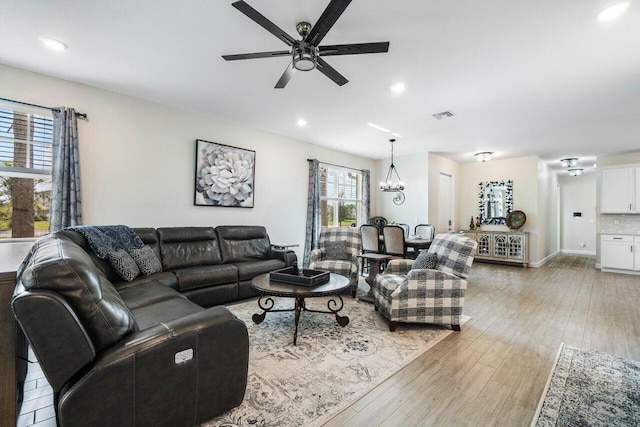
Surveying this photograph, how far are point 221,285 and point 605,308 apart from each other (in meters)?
4.85

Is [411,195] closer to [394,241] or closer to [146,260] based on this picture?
[394,241]

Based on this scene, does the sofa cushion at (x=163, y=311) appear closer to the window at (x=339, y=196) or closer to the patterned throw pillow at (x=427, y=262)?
the patterned throw pillow at (x=427, y=262)

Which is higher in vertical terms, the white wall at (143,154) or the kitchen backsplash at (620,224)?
the white wall at (143,154)

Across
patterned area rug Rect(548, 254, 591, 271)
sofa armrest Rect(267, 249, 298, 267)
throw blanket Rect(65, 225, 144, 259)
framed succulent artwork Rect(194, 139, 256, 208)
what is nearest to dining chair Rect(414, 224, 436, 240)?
sofa armrest Rect(267, 249, 298, 267)

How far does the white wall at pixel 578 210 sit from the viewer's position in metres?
8.62

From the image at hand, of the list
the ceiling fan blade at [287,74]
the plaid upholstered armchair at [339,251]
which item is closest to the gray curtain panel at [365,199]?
the plaid upholstered armchair at [339,251]

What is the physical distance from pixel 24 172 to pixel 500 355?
507 centimetres

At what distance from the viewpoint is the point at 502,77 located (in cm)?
296

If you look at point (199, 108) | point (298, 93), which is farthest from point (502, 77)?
point (199, 108)

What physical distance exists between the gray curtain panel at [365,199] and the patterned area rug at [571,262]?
451 cm

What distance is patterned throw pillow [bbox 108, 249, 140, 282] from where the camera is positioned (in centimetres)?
275

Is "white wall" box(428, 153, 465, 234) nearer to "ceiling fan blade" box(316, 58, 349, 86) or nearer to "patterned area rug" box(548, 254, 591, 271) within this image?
"patterned area rug" box(548, 254, 591, 271)

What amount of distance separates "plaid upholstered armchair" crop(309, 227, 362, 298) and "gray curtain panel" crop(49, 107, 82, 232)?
2.91m

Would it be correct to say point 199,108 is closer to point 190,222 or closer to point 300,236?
point 190,222
